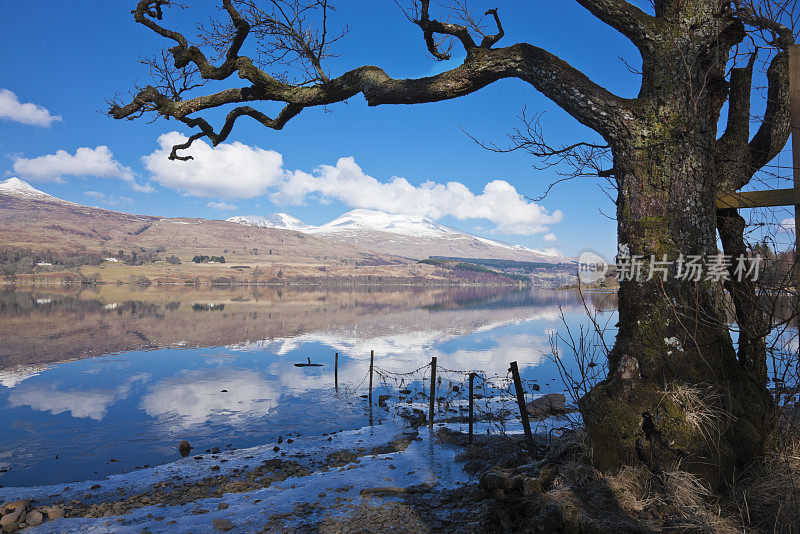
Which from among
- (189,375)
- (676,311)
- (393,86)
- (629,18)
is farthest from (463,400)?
(189,375)

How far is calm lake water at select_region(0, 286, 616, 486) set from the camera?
13.0 meters

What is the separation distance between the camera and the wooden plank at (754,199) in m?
4.75

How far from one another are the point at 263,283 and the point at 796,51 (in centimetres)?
15216

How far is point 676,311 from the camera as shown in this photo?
424 centimetres

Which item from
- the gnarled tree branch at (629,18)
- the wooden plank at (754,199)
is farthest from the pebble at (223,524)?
the gnarled tree branch at (629,18)

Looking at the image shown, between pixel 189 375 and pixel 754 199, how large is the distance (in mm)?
25398

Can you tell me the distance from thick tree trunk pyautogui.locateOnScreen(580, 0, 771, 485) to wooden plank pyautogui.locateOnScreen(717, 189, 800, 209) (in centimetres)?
51

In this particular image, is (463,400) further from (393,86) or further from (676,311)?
(393,86)

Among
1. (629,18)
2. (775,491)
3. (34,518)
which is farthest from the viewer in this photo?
(34,518)

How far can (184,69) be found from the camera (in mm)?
7031

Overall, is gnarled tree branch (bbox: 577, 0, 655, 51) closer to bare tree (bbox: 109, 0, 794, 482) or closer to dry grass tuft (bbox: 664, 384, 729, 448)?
bare tree (bbox: 109, 0, 794, 482)

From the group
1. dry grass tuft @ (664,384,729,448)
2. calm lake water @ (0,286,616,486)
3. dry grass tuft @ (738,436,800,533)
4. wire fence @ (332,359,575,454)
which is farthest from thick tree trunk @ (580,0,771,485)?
wire fence @ (332,359,575,454)

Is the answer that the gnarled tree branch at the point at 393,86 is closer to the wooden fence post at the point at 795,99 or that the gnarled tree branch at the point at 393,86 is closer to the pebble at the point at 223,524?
the wooden fence post at the point at 795,99

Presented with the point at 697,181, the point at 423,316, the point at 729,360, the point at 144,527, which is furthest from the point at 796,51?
the point at 423,316
